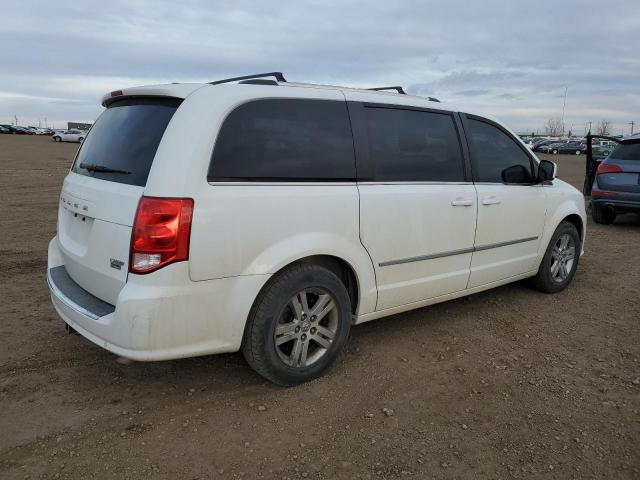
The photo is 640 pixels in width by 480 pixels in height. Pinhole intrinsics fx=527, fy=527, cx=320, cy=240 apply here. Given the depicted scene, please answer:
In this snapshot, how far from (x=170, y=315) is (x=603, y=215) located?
8.84 m

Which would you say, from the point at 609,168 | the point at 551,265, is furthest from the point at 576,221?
the point at 609,168

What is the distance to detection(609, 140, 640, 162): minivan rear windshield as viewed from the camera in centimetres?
856

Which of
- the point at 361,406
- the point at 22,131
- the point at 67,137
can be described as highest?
the point at 22,131

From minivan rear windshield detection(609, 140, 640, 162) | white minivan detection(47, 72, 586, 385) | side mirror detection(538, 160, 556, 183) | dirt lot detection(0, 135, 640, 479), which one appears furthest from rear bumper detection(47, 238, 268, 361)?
minivan rear windshield detection(609, 140, 640, 162)

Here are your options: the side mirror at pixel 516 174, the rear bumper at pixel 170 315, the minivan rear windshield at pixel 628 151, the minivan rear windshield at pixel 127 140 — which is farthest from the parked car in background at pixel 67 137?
the rear bumper at pixel 170 315

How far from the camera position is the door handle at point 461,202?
390 cm

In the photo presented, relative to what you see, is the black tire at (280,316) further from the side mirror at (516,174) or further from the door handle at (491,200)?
the side mirror at (516,174)

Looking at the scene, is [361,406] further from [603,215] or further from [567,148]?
[567,148]

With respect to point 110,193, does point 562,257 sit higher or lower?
lower

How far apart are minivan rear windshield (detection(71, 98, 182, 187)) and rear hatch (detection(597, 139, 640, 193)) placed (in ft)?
26.3

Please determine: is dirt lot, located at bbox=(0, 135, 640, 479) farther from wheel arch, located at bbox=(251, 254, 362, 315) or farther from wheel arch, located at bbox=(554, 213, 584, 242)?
wheel arch, located at bbox=(554, 213, 584, 242)

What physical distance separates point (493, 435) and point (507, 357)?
3.42ft

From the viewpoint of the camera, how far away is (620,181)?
28.4 ft

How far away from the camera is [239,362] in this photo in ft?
11.8
